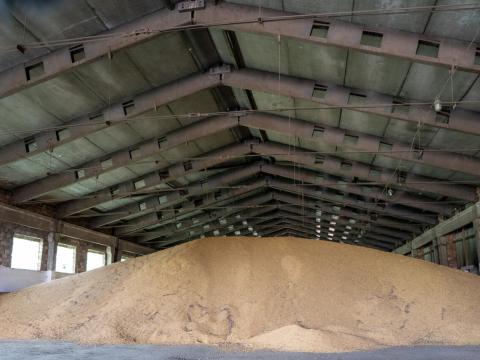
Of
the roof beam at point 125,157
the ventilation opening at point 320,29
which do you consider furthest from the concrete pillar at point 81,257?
the ventilation opening at point 320,29

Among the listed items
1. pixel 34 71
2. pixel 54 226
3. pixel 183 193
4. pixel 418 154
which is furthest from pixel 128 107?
pixel 54 226

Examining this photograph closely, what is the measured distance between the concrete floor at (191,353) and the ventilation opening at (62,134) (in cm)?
781

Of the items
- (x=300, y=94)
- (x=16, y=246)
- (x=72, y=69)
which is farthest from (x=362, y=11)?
(x=16, y=246)

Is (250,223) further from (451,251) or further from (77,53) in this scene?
(77,53)

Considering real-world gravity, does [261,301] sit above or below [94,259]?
below

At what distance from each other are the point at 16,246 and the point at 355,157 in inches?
580

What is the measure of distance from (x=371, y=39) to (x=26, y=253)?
17276 mm

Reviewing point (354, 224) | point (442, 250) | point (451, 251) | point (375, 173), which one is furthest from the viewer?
point (354, 224)

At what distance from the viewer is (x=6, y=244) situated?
728 inches

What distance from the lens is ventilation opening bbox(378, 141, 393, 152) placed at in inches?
589

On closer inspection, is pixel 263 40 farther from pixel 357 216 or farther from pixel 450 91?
pixel 357 216

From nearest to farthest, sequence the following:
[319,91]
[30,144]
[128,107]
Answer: [319,91]
[128,107]
[30,144]

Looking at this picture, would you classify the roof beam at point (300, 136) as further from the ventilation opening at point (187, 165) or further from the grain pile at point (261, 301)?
the grain pile at point (261, 301)

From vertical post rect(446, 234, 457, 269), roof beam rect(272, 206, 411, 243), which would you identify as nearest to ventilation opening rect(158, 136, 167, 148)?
roof beam rect(272, 206, 411, 243)
